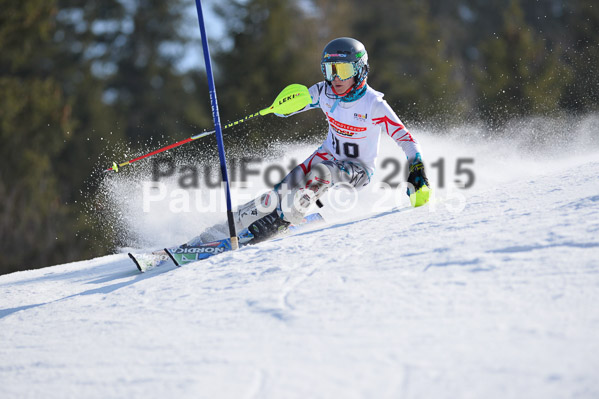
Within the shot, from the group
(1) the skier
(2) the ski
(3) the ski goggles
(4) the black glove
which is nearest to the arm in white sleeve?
(1) the skier

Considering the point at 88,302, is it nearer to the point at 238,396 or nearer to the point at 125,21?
the point at 238,396

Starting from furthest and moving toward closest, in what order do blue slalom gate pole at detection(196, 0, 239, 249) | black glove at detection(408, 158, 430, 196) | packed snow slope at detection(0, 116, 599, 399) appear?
black glove at detection(408, 158, 430, 196) → blue slalom gate pole at detection(196, 0, 239, 249) → packed snow slope at detection(0, 116, 599, 399)

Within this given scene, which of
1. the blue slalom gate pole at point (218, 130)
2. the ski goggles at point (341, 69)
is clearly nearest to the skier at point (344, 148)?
the ski goggles at point (341, 69)

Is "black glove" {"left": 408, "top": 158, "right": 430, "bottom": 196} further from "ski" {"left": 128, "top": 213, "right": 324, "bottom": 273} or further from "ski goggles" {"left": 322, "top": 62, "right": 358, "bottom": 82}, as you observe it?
"ski" {"left": 128, "top": 213, "right": 324, "bottom": 273}

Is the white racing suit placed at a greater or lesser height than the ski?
greater

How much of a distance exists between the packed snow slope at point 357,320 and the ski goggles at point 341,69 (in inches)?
51.0

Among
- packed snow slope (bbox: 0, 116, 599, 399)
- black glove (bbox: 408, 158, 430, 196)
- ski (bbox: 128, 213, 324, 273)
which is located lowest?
packed snow slope (bbox: 0, 116, 599, 399)

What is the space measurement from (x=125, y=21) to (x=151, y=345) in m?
22.8

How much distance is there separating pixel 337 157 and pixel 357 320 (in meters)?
2.67

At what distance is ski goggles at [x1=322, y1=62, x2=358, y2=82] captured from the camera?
4602 mm

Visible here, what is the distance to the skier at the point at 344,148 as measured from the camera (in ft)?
15.1

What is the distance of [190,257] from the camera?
4.34 meters

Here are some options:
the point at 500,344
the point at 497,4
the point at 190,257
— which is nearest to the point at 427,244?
the point at 500,344

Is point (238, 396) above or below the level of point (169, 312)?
below
